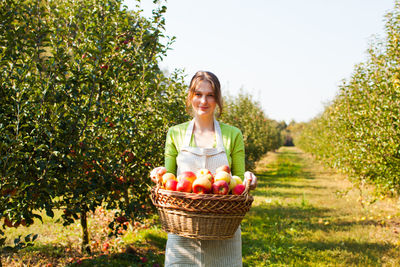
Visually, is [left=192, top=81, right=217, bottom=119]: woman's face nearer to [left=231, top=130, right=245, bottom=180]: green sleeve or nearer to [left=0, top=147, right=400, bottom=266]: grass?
[left=231, top=130, right=245, bottom=180]: green sleeve

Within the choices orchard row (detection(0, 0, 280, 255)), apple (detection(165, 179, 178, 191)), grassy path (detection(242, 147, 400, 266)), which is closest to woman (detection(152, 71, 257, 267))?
apple (detection(165, 179, 178, 191))

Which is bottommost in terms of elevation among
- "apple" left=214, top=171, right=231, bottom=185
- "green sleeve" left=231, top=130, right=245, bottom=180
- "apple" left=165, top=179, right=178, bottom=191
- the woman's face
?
"apple" left=165, top=179, right=178, bottom=191

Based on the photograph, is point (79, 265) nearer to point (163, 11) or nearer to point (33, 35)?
point (33, 35)

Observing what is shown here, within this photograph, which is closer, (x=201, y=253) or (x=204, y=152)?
(x=201, y=253)

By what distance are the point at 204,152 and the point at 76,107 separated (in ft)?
5.18

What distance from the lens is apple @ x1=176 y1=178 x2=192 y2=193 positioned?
76.7 inches

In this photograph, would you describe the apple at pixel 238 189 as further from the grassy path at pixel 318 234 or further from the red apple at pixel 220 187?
the grassy path at pixel 318 234

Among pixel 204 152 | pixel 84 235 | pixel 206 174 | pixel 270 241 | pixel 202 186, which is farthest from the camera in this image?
pixel 270 241

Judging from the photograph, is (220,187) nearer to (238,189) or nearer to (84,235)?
(238,189)

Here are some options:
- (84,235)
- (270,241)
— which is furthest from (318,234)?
(84,235)

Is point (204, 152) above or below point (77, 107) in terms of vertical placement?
below

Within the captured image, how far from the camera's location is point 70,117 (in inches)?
125

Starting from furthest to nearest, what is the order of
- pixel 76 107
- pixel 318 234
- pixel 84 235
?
pixel 318 234
pixel 84 235
pixel 76 107

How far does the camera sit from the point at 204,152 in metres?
2.28
